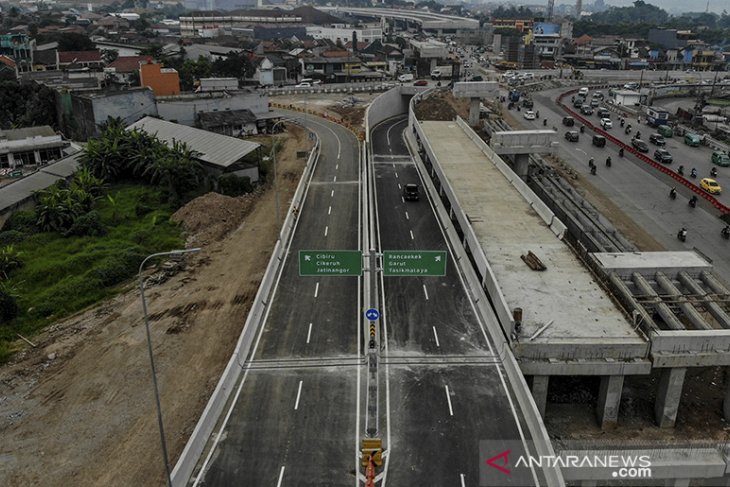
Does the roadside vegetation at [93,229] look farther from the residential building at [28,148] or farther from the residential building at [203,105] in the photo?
the residential building at [203,105]

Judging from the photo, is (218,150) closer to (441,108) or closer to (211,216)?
(211,216)

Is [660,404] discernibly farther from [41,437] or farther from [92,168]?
[92,168]

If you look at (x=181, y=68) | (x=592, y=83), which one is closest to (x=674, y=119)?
(x=592, y=83)

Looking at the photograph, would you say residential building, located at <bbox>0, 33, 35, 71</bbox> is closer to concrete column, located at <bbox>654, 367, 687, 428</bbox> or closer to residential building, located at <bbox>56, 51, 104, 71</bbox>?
residential building, located at <bbox>56, 51, 104, 71</bbox>

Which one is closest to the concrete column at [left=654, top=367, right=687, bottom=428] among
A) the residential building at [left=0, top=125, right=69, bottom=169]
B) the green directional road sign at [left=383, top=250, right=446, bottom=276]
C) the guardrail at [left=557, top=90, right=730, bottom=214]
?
the green directional road sign at [left=383, top=250, right=446, bottom=276]

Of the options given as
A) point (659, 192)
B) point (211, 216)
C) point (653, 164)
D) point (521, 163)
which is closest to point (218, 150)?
point (211, 216)
